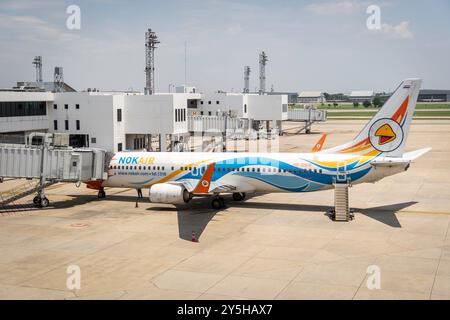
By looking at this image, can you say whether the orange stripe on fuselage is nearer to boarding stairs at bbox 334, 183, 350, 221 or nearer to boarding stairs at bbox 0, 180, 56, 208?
boarding stairs at bbox 334, 183, 350, 221

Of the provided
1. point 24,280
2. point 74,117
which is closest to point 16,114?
point 74,117

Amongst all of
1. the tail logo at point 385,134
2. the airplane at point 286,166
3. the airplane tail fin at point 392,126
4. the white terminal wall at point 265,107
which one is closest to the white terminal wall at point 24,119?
the airplane at point 286,166

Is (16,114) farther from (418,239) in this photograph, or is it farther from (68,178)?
(418,239)

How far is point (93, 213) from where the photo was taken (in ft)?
143

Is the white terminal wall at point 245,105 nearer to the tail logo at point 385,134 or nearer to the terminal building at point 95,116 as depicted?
the terminal building at point 95,116

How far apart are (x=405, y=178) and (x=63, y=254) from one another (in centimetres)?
4166

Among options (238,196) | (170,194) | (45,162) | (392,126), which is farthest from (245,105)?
(392,126)

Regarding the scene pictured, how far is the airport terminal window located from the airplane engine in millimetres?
26975

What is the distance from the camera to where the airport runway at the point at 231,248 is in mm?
25562

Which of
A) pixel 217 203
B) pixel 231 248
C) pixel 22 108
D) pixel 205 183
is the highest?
pixel 22 108

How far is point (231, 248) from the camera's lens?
107ft

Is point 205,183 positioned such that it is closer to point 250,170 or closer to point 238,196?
Answer: point 250,170

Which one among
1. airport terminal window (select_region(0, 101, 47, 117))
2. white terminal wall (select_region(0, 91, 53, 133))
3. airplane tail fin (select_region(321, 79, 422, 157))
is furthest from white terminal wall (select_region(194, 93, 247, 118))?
airplane tail fin (select_region(321, 79, 422, 157))

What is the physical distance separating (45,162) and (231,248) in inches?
837
